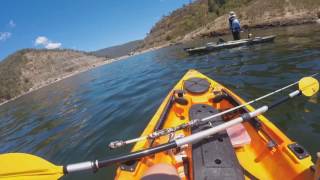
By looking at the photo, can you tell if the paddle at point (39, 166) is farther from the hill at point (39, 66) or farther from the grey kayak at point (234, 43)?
the hill at point (39, 66)

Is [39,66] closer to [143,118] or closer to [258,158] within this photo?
[143,118]

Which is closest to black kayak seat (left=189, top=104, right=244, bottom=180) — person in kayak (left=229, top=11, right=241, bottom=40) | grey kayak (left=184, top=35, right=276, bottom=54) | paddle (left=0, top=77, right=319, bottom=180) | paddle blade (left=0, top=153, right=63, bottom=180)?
paddle (left=0, top=77, right=319, bottom=180)

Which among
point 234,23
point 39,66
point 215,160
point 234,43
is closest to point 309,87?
point 215,160

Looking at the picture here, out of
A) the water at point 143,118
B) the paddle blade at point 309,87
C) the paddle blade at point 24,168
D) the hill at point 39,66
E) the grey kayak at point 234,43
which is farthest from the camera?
the hill at point 39,66

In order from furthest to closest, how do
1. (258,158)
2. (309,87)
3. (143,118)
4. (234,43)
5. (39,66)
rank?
(39,66) < (234,43) < (143,118) < (309,87) < (258,158)

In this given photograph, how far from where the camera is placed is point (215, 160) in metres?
3.56

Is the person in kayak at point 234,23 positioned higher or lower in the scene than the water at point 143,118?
higher

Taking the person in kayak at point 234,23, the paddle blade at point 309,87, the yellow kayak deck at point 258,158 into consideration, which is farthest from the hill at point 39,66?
the paddle blade at point 309,87

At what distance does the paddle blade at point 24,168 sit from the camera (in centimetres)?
331

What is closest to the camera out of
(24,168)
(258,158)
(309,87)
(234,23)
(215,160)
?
(24,168)

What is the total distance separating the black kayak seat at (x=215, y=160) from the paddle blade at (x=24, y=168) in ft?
6.69

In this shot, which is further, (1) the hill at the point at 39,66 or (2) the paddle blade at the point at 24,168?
(1) the hill at the point at 39,66

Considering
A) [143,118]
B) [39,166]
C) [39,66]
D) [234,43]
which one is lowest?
[143,118]

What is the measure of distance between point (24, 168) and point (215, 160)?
275 centimetres
